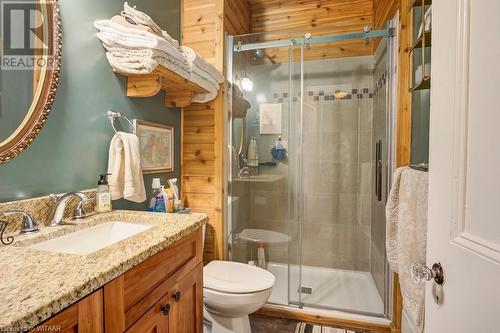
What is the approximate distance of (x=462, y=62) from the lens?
1.81 ft

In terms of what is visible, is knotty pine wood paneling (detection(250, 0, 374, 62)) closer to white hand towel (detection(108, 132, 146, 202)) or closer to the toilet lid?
white hand towel (detection(108, 132, 146, 202))

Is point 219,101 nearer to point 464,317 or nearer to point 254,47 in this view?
point 254,47

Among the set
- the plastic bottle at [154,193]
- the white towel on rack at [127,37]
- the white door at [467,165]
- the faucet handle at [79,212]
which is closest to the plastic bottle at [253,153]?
the plastic bottle at [154,193]

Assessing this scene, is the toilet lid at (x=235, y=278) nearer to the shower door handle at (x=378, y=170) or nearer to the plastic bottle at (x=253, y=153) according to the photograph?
the plastic bottle at (x=253, y=153)

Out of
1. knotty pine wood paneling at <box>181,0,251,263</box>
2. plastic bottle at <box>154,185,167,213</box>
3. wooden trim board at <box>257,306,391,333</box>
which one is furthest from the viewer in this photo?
knotty pine wood paneling at <box>181,0,251,263</box>

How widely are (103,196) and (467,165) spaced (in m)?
1.31

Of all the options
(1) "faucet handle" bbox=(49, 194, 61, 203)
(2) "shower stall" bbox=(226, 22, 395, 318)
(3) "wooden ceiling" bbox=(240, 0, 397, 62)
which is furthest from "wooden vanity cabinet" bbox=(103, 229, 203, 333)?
(3) "wooden ceiling" bbox=(240, 0, 397, 62)

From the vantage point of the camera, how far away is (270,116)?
7.65 feet

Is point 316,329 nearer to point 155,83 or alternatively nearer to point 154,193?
point 154,193

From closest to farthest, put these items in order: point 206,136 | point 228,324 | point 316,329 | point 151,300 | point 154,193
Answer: point 151,300 < point 228,324 < point 154,193 < point 316,329 < point 206,136

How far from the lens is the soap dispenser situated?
3.72ft

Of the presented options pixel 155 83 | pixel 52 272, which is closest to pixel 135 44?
pixel 155 83

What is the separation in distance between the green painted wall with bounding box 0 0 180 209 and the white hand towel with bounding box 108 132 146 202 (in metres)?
0.08

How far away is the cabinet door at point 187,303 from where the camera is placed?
894 millimetres
